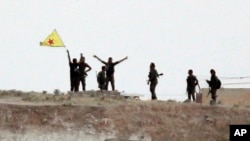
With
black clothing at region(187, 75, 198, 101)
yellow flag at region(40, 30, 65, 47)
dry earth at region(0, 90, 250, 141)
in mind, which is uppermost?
yellow flag at region(40, 30, 65, 47)

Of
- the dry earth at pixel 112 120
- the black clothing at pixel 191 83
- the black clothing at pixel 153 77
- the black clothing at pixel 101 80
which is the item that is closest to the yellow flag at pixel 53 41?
the black clothing at pixel 101 80

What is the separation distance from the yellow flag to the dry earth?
4186mm

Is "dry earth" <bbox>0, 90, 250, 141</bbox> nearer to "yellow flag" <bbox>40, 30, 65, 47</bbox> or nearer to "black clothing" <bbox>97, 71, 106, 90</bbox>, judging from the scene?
"black clothing" <bbox>97, 71, 106, 90</bbox>

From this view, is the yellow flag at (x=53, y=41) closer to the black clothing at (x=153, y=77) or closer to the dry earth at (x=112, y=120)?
the dry earth at (x=112, y=120)

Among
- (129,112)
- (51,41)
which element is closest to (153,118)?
(129,112)

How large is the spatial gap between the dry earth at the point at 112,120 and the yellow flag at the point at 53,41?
4.19 metres

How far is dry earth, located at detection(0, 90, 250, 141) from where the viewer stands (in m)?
22.1

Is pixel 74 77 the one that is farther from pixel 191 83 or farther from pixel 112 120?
pixel 191 83

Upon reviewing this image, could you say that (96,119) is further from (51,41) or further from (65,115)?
(51,41)

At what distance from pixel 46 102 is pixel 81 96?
1482 millimetres

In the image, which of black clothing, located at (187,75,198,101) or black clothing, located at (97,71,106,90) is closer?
black clothing, located at (187,75,198,101)

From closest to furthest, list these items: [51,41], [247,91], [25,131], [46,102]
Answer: [25,131] < [46,102] < [51,41] < [247,91]

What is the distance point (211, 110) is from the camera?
2377 centimetres

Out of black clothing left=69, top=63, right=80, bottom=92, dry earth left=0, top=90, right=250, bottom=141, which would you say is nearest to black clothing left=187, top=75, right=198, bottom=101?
dry earth left=0, top=90, right=250, bottom=141
